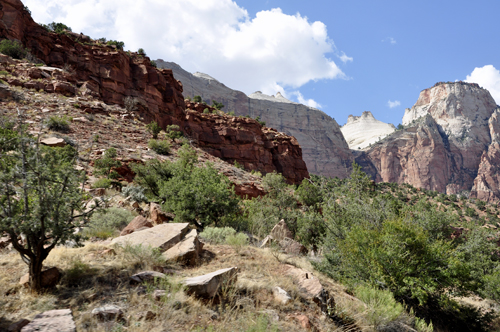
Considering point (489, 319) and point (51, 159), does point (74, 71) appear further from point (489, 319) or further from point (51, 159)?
point (489, 319)

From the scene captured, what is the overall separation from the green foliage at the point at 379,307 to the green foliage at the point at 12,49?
3792 centimetres

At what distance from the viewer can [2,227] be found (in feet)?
12.4

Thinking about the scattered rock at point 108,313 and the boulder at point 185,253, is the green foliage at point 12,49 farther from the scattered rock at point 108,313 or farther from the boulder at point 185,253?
the scattered rock at point 108,313

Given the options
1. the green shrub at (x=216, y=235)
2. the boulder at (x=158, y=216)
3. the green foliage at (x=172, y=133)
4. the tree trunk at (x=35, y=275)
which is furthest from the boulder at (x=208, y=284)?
the green foliage at (x=172, y=133)

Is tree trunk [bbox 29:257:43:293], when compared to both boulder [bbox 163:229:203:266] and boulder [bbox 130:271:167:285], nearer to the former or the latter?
boulder [bbox 130:271:167:285]

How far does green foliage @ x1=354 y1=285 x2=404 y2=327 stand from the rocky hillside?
3047 cm

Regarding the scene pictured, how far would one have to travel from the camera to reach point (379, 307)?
17.0ft

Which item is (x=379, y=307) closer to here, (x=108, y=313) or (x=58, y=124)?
(x=108, y=313)

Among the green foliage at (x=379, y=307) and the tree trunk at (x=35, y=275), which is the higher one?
the tree trunk at (x=35, y=275)

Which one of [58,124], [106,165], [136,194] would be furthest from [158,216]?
[58,124]

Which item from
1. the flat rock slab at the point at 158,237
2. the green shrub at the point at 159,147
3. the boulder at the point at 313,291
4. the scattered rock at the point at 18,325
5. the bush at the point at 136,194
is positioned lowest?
the boulder at the point at 313,291

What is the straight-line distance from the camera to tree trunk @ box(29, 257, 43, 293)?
4.06m

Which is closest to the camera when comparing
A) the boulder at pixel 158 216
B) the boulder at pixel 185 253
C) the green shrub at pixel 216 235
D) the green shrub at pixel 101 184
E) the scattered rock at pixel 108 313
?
the scattered rock at pixel 108 313

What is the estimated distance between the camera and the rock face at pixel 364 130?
144m
